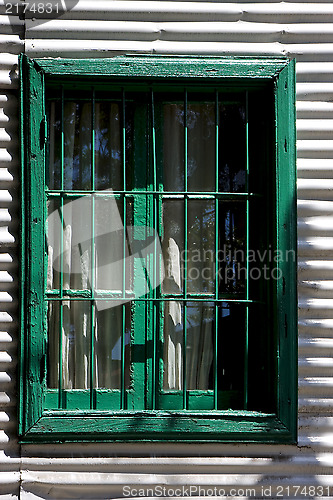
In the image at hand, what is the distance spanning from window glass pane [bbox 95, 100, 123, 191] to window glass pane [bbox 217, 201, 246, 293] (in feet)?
2.35

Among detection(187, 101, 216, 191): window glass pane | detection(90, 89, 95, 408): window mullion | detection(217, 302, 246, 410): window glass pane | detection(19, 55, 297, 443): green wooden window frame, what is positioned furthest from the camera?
detection(187, 101, 216, 191): window glass pane

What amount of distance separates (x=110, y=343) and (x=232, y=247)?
97 centimetres

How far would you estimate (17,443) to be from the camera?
11.6 ft

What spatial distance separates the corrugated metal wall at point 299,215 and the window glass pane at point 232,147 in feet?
1.16

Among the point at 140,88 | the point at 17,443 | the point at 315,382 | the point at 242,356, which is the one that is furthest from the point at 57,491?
the point at 140,88

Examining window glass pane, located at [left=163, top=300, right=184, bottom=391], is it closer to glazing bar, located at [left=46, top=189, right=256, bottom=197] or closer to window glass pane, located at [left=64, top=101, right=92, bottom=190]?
glazing bar, located at [left=46, top=189, right=256, bottom=197]

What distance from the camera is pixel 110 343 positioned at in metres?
3.70

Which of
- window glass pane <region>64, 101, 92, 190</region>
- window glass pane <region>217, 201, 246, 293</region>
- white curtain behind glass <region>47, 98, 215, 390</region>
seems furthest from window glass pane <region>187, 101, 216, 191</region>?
window glass pane <region>64, 101, 92, 190</region>

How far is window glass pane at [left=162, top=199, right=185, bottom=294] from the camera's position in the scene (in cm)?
374

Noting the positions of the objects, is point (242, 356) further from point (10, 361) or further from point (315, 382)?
point (10, 361)

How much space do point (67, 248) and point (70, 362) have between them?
0.71 m

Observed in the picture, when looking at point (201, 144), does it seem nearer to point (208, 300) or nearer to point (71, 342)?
point (208, 300)

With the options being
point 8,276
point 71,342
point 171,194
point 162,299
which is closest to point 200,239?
point 171,194

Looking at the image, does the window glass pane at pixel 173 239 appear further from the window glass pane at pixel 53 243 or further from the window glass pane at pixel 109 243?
the window glass pane at pixel 53 243
